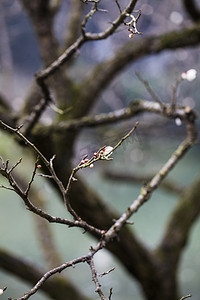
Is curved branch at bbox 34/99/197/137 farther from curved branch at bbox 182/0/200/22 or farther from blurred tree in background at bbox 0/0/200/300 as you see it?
curved branch at bbox 182/0/200/22

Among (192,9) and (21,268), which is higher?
(192,9)

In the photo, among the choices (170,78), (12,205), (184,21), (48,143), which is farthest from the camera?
(12,205)

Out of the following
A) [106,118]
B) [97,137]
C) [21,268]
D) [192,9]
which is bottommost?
[21,268]

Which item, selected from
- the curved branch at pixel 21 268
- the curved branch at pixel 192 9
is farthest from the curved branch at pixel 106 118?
the curved branch at pixel 192 9

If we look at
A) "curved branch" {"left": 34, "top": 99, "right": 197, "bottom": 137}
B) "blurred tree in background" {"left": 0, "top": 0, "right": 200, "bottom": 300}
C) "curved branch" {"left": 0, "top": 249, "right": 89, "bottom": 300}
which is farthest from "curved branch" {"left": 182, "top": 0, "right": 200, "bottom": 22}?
"curved branch" {"left": 0, "top": 249, "right": 89, "bottom": 300}

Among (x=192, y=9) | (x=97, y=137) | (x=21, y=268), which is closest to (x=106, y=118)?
(x=21, y=268)

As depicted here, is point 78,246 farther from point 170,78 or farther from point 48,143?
point 48,143

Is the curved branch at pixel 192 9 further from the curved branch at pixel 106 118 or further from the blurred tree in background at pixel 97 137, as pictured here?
the curved branch at pixel 106 118

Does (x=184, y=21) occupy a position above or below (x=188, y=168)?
below

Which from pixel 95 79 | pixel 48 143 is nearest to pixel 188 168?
pixel 95 79

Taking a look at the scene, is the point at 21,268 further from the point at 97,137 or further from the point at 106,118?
the point at 97,137

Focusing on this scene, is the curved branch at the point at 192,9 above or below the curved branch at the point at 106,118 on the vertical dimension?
above
